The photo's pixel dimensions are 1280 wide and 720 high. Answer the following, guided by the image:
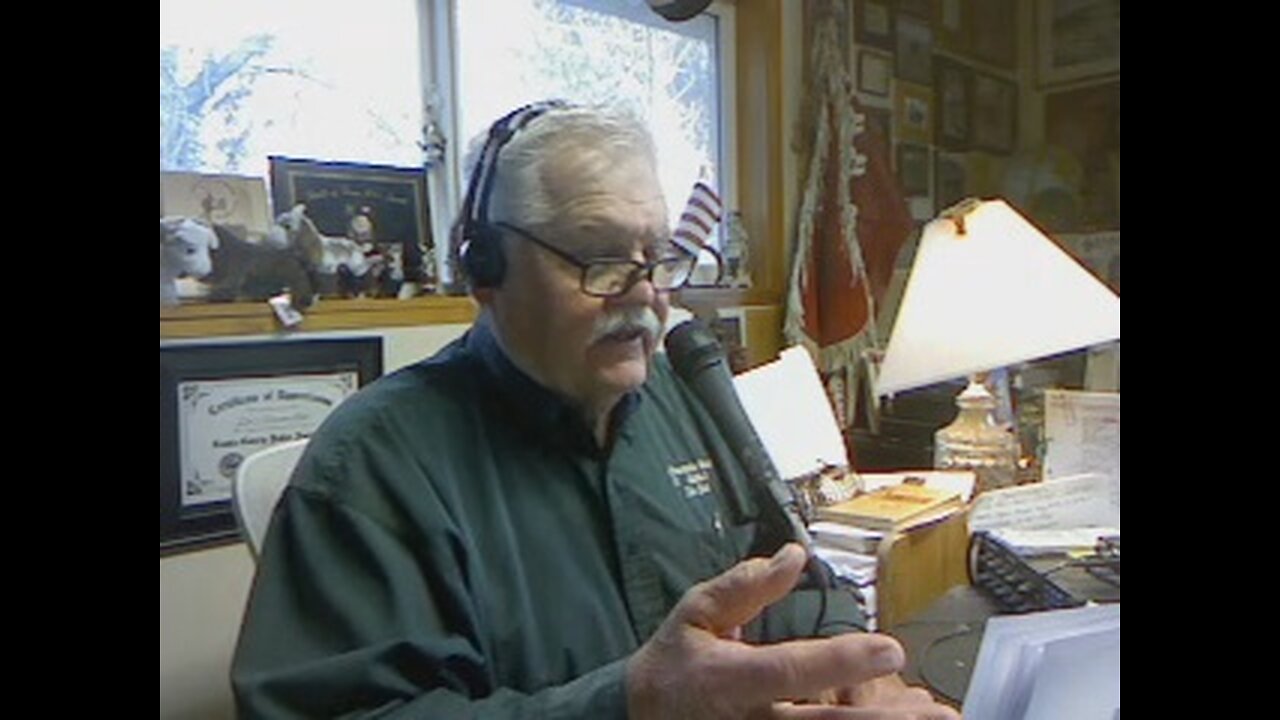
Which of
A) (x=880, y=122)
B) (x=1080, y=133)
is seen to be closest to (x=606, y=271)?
(x=880, y=122)

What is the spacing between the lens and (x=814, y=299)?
1.16m

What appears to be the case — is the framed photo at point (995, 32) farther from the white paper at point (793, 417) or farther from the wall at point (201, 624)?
the wall at point (201, 624)

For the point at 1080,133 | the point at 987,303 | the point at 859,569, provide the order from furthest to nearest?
the point at 1080,133
the point at 987,303
the point at 859,569

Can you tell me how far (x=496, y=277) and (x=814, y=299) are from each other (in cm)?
68

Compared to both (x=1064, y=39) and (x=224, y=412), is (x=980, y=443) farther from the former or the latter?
(x=224, y=412)

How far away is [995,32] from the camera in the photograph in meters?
1.23


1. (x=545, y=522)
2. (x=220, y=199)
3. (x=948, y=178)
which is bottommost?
(x=545, y=522)

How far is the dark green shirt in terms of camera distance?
413 millimetres

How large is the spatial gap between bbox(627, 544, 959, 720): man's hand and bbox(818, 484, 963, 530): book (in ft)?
1.28

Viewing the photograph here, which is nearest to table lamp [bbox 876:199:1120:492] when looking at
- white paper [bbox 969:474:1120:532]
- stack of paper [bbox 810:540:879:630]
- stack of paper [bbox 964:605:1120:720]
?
white paper [bbox 969:474:1120:532]

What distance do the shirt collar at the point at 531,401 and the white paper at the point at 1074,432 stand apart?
1.71 feet

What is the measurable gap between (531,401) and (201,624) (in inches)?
12.5
